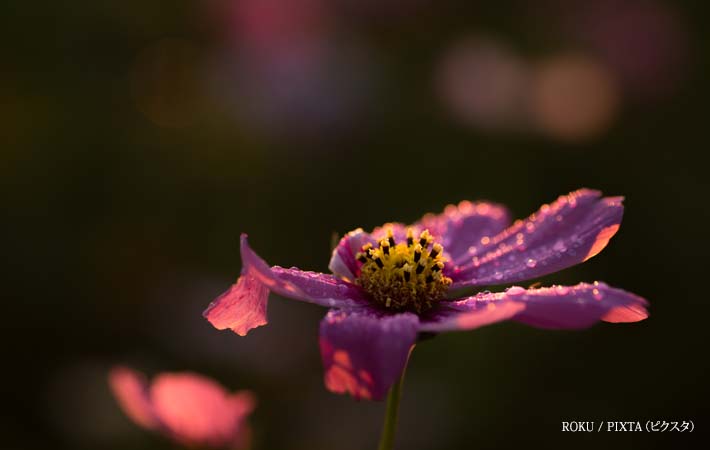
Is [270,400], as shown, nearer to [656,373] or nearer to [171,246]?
[171,246]

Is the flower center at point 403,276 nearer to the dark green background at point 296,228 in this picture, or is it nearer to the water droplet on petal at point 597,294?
the water droplet on petal at point 597,294

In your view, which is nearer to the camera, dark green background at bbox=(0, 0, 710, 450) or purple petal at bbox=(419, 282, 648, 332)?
purple petal at bbox=(419, 282, 648, 332)

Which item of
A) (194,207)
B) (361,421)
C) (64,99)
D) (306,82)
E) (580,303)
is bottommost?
(361,421)

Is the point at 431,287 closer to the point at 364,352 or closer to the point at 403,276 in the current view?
the point at 403,276

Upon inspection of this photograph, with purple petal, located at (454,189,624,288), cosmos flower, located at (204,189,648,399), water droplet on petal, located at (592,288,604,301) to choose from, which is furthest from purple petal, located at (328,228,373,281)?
water droplet on petal, located at (592,288,604,301)

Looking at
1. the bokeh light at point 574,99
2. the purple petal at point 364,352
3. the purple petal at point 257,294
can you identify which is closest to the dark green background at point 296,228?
the bokeh light at point 574,99

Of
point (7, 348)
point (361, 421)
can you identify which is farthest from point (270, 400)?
point (7, 348)

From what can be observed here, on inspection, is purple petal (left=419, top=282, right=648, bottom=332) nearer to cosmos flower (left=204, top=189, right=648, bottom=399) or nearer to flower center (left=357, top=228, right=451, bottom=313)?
cosmos flower (left=204, top=189, right=648, bottom=399)
